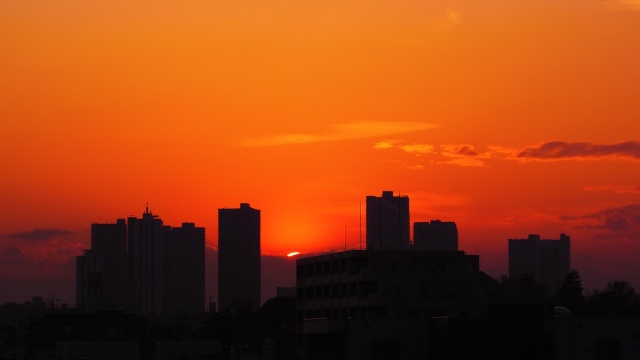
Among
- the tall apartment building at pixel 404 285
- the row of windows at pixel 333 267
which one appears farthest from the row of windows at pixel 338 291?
the row of windows at pixel 333 267

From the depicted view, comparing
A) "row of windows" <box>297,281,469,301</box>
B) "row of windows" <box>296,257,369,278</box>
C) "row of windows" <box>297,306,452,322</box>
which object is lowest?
"row of windows" <box>297,306,452,322</box>

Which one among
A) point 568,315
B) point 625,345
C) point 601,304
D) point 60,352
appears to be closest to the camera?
point 625,345

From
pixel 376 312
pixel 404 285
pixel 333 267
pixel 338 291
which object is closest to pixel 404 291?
pixel 404 285

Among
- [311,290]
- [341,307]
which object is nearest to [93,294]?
[311,290]

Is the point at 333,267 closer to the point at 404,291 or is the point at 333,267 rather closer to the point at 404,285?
the point at 404,285

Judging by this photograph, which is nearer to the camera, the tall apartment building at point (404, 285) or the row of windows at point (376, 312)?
the row of windows at point (376, 312)

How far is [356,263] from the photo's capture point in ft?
399

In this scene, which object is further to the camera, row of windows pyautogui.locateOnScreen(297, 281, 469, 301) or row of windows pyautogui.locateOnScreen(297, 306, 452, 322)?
row of windows pyautogui.locateOnScreen(297, 281, 469, 301)

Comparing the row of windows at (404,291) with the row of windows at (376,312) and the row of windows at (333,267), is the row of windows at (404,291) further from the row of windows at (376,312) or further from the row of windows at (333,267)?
the row of windows at (333,267)

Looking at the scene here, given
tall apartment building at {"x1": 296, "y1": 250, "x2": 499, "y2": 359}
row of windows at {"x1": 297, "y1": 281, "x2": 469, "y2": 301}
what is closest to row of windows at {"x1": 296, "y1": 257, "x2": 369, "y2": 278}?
tall apartment building at {"x1": 296, "y1": 250, "x2": 499, "y2": 359}

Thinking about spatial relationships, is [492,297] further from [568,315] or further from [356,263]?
[568,315]

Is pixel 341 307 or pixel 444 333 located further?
pixel 341 307

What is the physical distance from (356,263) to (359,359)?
2291 inches

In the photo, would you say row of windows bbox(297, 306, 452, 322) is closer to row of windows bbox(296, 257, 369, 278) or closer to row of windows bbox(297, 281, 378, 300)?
row of windows bbox(297, 281, 378, 300)
